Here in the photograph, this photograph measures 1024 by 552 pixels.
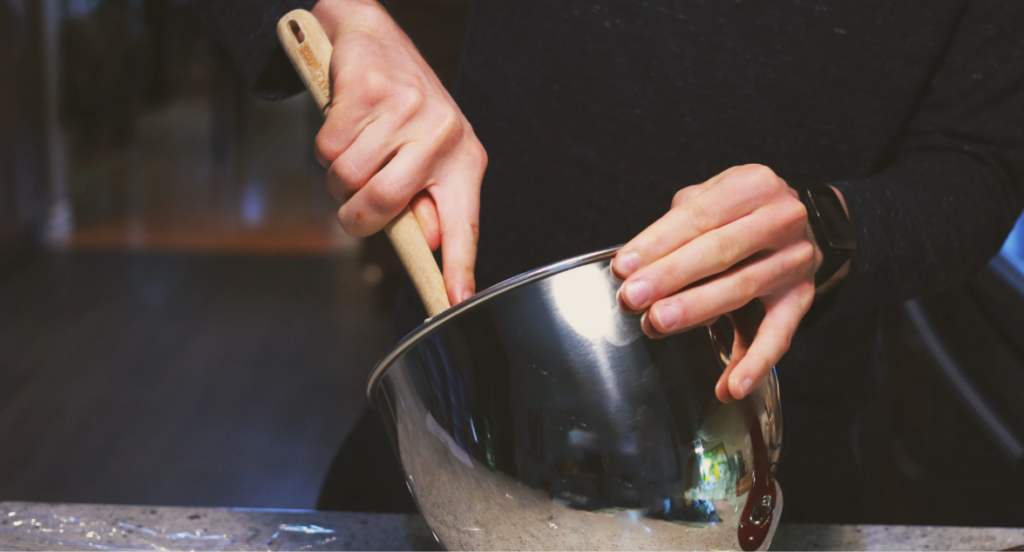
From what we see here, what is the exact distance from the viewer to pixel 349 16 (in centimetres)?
51

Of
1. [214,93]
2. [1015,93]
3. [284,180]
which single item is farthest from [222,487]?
[214,93]

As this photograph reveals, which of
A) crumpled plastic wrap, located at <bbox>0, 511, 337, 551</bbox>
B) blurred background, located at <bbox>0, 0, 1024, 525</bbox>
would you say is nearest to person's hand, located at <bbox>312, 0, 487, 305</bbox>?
crumpled plastic wrap, located at <bbox>0, 511, 337, 551</bbox>

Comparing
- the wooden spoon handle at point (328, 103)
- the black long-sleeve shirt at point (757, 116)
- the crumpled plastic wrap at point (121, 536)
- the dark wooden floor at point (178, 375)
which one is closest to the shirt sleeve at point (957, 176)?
the black long-sleeve shirt at point (757, 116)

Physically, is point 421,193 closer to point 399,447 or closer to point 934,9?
point 399,447

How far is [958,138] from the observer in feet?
1.94

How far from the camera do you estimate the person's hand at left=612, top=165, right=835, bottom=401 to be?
37 cm

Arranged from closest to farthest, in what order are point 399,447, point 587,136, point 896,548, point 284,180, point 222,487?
point 399,447
point 896,548
point 587,136
point 222,487
point 284,180

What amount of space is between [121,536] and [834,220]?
474mm

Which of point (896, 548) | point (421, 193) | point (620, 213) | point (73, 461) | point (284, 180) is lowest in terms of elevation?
point (284, 180)

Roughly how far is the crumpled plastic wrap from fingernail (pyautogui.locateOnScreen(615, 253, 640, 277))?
29 cm

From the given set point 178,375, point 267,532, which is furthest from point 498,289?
point 178,375

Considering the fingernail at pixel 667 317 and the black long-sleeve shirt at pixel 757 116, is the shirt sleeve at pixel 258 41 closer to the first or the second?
the black long-sleeve shirt at pixel 757 116

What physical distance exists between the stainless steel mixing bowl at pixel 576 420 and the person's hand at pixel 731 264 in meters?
0.01

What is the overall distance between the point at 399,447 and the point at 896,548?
0.33 meters
